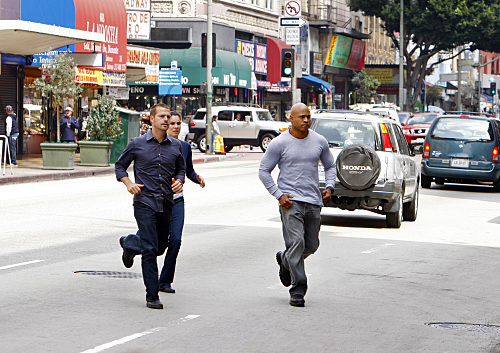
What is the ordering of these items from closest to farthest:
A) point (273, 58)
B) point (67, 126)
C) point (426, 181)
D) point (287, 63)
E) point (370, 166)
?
point (370, 166)
point (426, 181)
point (67, 126)
point (287, 63)
point (273, 58)

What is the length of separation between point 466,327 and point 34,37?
71.2ft

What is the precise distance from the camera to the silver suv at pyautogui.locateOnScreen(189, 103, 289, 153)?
39.7m

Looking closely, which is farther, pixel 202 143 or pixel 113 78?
pixel 202 143

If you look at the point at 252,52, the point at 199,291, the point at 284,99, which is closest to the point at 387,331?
the point at 199,291

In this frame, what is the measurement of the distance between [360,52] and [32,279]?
210 feet

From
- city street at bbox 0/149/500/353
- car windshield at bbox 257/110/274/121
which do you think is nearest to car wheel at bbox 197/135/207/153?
car windshield at bbox 257/110/274/121

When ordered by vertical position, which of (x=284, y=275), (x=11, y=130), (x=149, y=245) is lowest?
(x=284, y=275)

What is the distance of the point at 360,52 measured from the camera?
71688 mm

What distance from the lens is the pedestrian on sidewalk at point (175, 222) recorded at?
27.6 ft

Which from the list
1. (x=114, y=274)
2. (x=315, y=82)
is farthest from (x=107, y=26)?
(x=114, y=274)

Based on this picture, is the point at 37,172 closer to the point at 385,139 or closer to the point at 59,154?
the point at 59,154

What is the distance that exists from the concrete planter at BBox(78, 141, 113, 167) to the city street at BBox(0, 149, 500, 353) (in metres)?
11.7

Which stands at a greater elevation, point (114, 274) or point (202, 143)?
point (202, 143)

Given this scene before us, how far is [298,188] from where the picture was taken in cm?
847
